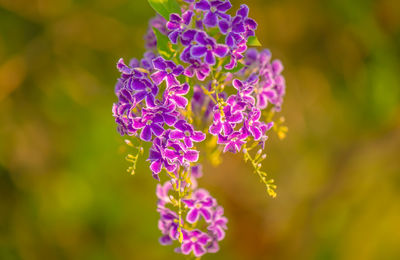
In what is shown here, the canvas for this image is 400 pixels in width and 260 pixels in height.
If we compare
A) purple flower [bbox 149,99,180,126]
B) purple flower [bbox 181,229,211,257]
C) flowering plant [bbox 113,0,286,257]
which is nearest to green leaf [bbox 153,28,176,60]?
flowering plant [bbox 113,0,286,257]

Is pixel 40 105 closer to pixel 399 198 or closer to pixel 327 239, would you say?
pixel 327 239

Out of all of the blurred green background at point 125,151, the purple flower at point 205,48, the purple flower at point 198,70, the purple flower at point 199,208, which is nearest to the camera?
the purple flower at point 205,48

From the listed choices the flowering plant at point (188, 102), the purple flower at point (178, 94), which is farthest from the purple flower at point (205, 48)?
the purple flower at point (178, 94)

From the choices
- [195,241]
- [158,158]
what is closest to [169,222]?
[195,241]

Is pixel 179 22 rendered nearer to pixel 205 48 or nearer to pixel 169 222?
pixel 205 48

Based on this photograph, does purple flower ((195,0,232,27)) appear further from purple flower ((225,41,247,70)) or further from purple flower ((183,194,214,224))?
purple flower ((183,194,214,224))

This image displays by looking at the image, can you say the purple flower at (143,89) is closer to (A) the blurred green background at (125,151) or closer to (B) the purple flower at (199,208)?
(B) the purple flower at (199,208)
